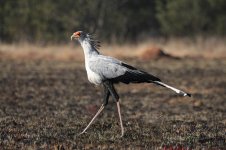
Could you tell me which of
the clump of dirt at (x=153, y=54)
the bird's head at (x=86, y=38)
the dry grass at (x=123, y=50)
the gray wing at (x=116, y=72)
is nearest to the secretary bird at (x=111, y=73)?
the gray wing at (x=116, y=72)

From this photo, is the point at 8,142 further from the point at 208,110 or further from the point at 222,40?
the point at 222,40

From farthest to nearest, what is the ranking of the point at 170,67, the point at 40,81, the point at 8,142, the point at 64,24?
the point at 64,24, the point at 170,67, the point at 40,81, the point at 8,142

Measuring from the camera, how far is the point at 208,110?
485 inches

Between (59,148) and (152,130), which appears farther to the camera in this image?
(152,130)

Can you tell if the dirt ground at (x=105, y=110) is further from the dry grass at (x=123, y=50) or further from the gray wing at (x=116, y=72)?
the dry grass at (x=123, y=50)

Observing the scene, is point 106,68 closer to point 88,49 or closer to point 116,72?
point 116,72

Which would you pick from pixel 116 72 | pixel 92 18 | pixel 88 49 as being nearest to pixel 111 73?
pixel 116 72

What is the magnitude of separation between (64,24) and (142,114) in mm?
24490

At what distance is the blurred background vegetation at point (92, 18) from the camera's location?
34938mm

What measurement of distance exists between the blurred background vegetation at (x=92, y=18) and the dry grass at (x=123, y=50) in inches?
159

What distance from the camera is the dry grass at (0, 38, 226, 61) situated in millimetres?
26062

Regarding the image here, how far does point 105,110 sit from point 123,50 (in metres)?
16.4

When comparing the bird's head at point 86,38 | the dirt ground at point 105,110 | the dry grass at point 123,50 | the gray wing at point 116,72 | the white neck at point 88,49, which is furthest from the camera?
the dry grass at point 123,50

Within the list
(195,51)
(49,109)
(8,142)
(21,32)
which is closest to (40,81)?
(49,109)
